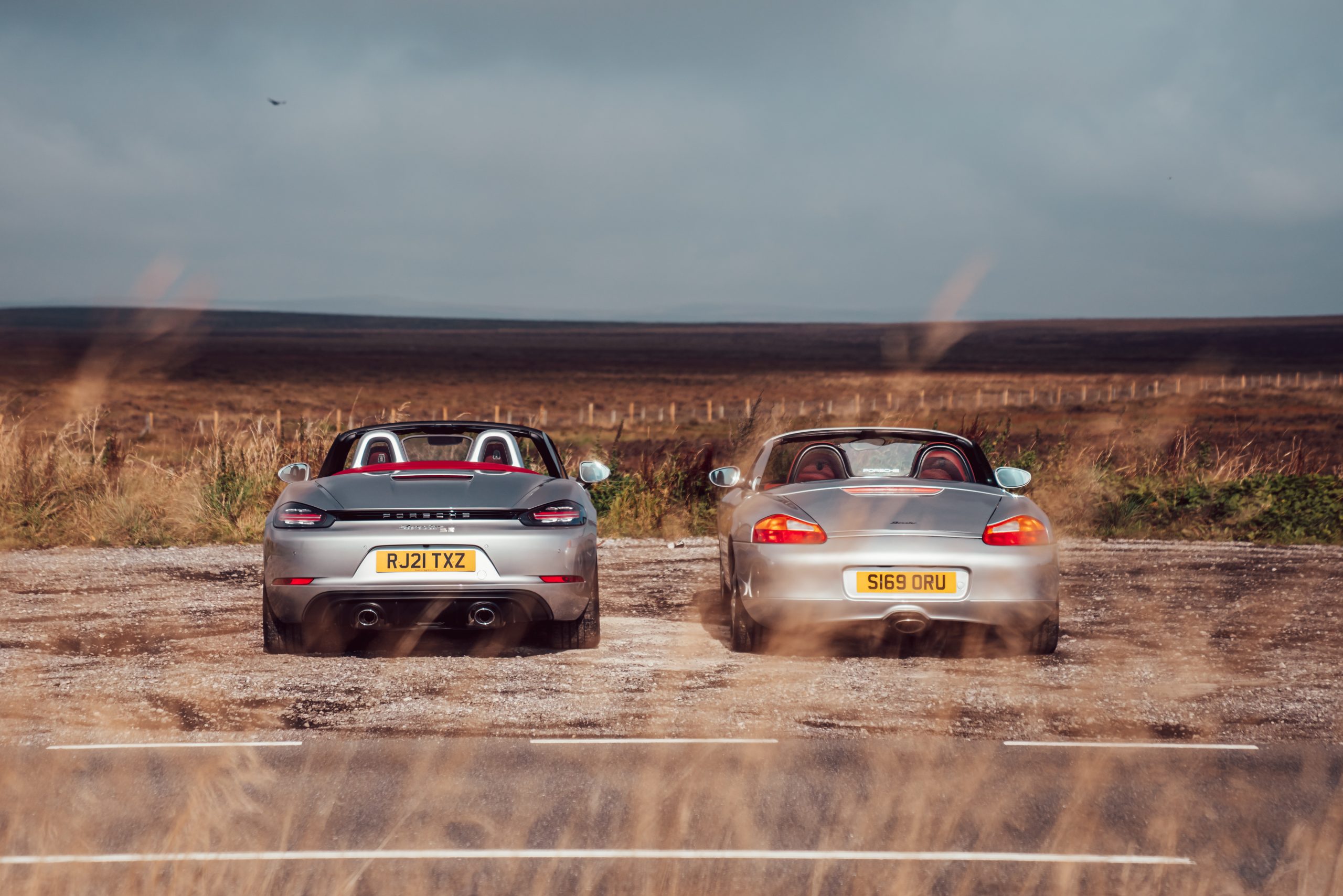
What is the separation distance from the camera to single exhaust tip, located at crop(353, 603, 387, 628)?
24.1 feet

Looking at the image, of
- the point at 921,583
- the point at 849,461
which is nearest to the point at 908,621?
the point at 921,583

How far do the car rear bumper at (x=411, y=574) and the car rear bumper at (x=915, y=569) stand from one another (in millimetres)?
1232

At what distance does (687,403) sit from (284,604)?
220 feet

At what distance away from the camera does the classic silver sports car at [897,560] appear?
7332 millimetres

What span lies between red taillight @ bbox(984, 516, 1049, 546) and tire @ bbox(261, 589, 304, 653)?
388 centimetres

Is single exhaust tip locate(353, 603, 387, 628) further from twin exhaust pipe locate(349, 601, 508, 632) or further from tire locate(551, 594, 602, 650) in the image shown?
tire locate(551, 594, 602, 650)

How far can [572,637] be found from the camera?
26.0 ft

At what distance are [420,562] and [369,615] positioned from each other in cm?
42

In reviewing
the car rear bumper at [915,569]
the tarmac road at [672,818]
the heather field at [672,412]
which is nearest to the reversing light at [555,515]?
the car rear bumper at [915,569]

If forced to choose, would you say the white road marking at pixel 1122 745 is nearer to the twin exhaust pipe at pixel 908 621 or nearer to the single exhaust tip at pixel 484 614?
the twin exhaust pipe at pixel 908 621

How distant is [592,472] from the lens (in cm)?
864

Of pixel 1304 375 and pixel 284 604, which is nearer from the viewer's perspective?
pixel 284 604

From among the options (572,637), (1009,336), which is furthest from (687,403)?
(1009,336)

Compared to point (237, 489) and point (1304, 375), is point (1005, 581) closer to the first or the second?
point (237, 489)
